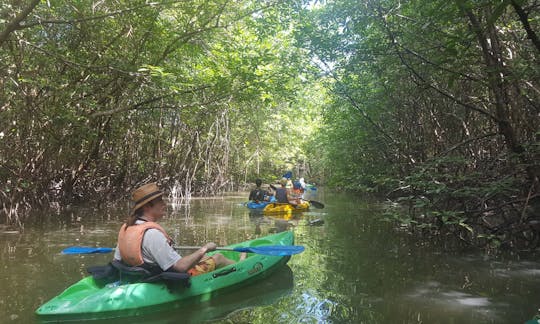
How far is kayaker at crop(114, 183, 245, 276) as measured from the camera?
3.62 m

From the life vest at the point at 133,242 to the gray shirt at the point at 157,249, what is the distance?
4 cm

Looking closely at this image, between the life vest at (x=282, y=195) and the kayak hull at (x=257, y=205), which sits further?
the kayak hull at (x=257, y=205)

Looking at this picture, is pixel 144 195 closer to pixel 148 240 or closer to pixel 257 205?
pixel 148 240

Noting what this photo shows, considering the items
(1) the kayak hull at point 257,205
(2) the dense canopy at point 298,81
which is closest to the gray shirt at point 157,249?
(2) the dense canopy at point 298,81

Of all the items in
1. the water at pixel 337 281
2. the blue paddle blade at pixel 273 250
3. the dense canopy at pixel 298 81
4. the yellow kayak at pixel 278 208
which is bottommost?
the water at pixel 337 281

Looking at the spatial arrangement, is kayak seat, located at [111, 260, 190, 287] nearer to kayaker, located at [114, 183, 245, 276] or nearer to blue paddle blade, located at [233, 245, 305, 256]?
kayaker, located at [114, 183, 245, 276]

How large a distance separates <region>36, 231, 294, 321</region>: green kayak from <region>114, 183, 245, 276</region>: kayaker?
0.70ft

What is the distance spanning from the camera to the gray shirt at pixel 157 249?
11.9 feet

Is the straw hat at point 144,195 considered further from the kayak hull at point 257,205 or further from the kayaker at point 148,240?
the kayak hull at point 257,205

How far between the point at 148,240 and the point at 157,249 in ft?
0.36

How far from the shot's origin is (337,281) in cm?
490

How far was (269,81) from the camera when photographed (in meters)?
9.86

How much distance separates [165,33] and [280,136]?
54.1 ft

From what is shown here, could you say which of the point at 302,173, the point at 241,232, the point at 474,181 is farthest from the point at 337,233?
the point at 302,173
